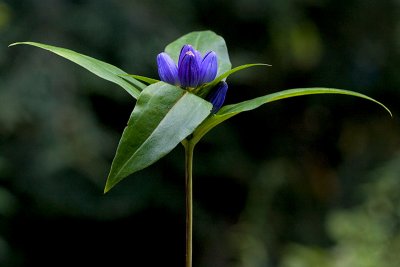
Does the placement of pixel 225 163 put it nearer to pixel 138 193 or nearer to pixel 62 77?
pixel 138 193

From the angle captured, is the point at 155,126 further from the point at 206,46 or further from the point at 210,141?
the point at 210,141

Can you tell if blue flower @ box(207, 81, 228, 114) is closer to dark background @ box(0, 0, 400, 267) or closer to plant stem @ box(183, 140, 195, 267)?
plant stem @ box(183, 140, 195, 267)

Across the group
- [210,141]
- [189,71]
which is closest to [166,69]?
[189,71]

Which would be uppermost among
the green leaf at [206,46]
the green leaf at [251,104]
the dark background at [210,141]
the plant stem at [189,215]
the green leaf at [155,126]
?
the dark background at [210,141]

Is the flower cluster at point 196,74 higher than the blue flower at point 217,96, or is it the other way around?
the flower cluster at point 196,74

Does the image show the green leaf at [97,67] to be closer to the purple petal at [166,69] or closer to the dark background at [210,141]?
the purple petal at [166,69]

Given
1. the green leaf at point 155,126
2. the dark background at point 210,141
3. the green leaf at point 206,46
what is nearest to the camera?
the green leaf at point 155,126

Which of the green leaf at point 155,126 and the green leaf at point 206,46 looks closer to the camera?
the green leaf at point 155,126

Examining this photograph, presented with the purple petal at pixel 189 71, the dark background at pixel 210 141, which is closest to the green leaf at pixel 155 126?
the purple petal at pixel 189 71
